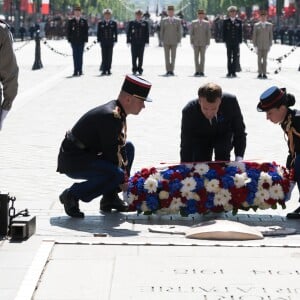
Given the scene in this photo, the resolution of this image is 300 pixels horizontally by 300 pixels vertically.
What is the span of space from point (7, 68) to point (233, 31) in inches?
826

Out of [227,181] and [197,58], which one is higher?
[227,181]

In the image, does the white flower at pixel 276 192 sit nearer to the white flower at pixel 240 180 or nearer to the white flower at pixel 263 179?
the white flower at pixel 263 179

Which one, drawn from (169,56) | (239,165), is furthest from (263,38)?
(239,165)

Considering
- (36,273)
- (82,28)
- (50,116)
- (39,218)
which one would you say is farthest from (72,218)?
(82,28)

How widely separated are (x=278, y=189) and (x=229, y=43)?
20.4 metres

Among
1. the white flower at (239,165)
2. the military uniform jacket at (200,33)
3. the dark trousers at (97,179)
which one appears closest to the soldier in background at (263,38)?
the military uniform jacket at (200,33)

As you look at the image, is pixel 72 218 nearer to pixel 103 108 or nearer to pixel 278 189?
pixel 103 108

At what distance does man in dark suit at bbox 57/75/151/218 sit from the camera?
823cm

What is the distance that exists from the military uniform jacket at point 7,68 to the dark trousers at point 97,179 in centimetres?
89

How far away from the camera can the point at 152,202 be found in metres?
8.28

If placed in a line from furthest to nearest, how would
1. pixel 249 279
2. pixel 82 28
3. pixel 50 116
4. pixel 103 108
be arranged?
1. pixel 82 28
2. pixel 50 116
3. pixel 103 108
4. pixel 249 279

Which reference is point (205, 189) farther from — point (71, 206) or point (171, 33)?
point (171, 33)

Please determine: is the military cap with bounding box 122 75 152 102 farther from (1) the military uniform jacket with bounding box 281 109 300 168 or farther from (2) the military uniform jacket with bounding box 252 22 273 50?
(2) the military uniform jacket with bounding box 252 22 273 50

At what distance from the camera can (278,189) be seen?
330 inches
